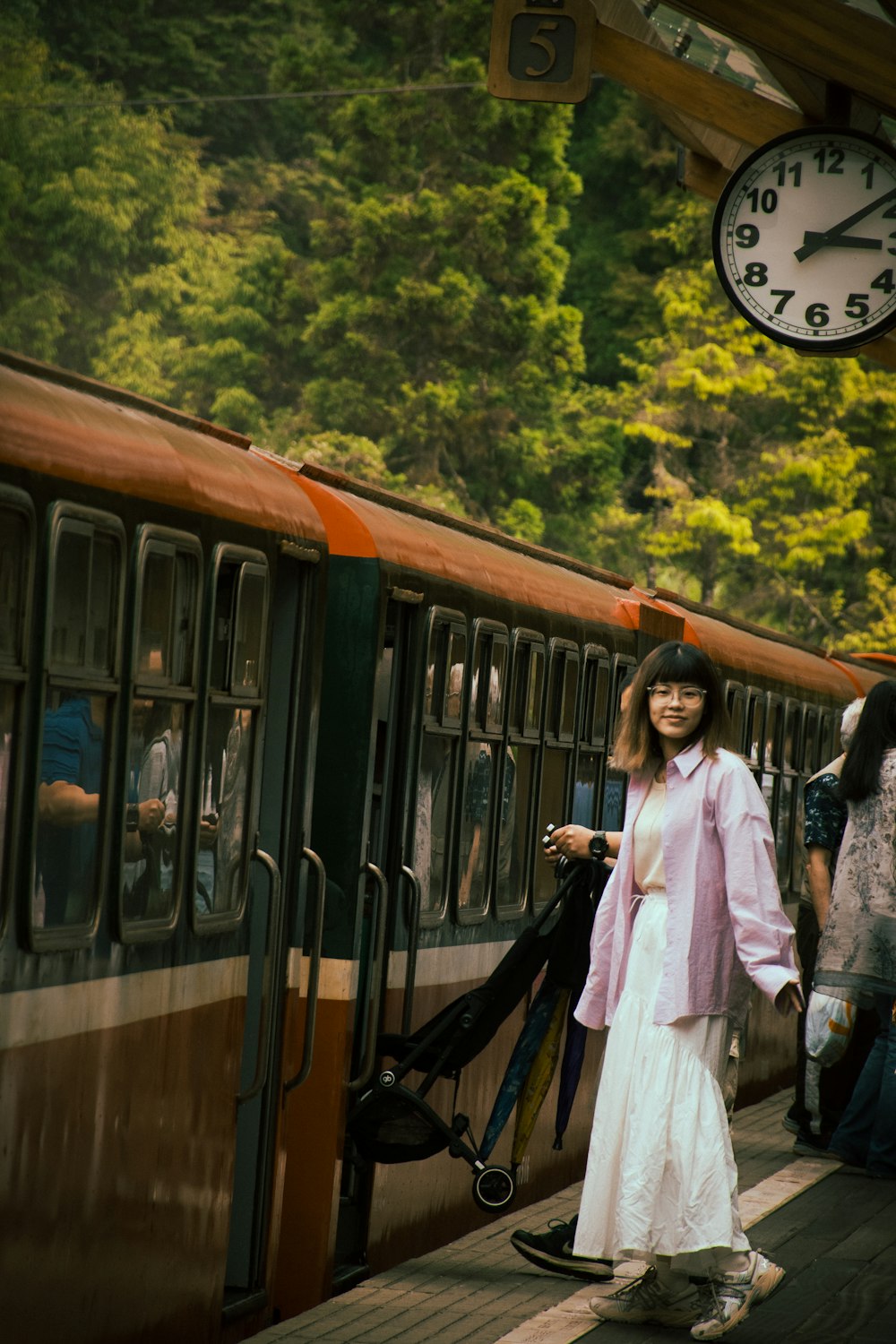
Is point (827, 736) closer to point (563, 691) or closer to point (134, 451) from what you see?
point (563, 691)

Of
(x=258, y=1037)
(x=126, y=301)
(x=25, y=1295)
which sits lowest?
(x=25, y=1295)

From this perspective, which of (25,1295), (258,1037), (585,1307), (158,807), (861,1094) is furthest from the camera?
(861,1094)

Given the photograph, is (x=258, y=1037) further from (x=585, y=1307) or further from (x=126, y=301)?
(x=126, y=301)

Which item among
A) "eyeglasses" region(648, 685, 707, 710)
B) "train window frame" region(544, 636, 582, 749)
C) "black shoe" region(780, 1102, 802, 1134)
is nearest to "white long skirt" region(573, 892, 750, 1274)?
"eyeglasses" region(648, 685, 707, 710)

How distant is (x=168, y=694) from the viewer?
5.30 m

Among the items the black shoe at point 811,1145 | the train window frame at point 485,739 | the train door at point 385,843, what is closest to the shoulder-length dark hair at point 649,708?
the train door at point 385,843

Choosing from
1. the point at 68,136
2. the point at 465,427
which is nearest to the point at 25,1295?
the point at 465,427

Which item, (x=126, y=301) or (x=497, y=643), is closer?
(x=497, y=643)

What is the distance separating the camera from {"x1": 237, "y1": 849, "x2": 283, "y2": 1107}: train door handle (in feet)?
19.5

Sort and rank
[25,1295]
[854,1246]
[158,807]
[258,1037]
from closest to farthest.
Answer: [25,1295] < [158,807] < [258,1037] < [854,1246]

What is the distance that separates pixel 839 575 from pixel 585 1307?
115 ft

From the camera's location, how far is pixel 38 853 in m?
4.64

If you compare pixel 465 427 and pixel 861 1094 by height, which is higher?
pixel 465 427

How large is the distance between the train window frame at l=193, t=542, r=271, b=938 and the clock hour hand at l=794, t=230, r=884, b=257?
2678 millimetres
